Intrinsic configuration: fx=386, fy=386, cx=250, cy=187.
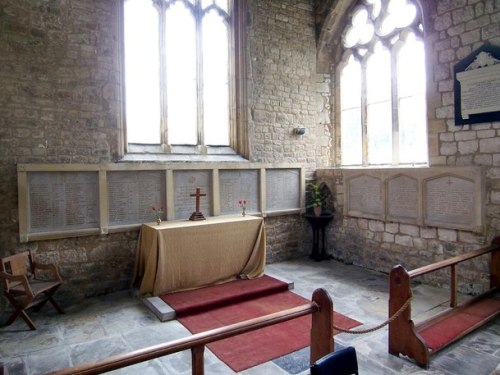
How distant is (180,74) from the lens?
5.92m

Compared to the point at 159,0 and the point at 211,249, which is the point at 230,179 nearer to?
the point at 211,249

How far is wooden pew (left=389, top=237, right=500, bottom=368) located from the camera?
3072 mm

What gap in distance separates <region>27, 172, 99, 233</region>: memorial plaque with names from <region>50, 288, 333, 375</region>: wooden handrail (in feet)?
11.1

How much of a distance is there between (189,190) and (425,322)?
350 cm

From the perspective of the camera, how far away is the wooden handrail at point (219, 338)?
1.66 m

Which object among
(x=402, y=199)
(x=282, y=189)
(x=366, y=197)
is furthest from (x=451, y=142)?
(x=282, y=189)

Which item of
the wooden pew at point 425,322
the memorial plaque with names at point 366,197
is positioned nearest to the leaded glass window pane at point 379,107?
the memorial plaque with names at point 366,197

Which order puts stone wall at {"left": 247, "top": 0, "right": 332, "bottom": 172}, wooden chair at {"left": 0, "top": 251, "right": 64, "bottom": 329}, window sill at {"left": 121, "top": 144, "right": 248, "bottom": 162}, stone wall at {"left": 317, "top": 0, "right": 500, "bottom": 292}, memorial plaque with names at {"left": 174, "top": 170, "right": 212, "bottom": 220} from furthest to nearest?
stone wall at {"left": 247, "top": 0, "right": 332, "bottom": 172}, memorial plaque with names at {"left": 174, "top": 170, "right": 212, "bottom": 220}, window sill at {"left": 121, "top": 144, "right": 248, "bottom": 162}, stone wall at {"left": 317, "top": 0, "right": 500, "bottom": 292}, wooden chair at {"left": 0, "top": 251, "right": 64, "bottom": 329}

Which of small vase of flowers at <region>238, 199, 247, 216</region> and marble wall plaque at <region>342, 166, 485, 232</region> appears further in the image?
small vase of flowers at <region>238, 199, 247, 216</region>

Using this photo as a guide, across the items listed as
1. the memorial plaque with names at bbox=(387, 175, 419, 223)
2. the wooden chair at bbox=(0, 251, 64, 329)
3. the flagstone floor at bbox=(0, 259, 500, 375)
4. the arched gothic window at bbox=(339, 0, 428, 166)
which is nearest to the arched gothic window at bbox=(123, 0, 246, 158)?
the wooden chair at bbox=(0, 251, 64, 329)

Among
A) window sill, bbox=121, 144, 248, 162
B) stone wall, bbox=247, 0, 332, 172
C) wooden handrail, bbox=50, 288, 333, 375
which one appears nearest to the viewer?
wooden handrail, bbox=50, 288, 333, 375

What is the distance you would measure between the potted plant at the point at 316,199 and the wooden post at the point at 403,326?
3.40m

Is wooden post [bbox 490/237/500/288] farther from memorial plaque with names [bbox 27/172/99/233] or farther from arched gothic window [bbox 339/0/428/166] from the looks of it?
memorial plaque with names [bbox 27/172/99/233]

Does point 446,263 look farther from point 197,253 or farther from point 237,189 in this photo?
point 237,189
